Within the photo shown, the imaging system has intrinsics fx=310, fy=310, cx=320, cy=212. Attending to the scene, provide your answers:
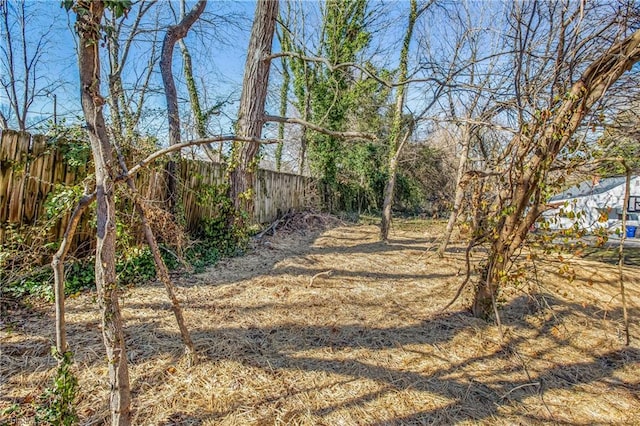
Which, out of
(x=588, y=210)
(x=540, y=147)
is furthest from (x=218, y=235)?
(x=588, y=210)

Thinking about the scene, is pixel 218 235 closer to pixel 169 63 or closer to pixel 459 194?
pixel 169 63

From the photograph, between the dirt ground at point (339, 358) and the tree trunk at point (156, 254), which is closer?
the tree trunk at point (156, 254)

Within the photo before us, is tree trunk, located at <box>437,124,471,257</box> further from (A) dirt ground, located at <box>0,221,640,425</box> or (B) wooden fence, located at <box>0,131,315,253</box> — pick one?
(B) wooden fence, located at <box>0,131,315,253</box>

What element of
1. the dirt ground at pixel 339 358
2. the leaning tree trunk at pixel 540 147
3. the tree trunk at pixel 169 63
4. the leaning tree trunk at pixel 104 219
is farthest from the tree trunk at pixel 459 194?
the tree trunk at pixel 169 63

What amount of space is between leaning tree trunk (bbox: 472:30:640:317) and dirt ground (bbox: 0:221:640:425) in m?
0.32

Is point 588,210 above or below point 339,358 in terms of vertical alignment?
above

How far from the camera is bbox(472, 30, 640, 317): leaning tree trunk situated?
7.04ft

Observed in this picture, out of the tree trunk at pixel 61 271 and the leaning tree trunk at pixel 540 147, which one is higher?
the leaning tree trunk at pixel 540 147

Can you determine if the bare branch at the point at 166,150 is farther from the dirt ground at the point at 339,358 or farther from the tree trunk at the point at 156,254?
the dirt ground at the point at 339,358

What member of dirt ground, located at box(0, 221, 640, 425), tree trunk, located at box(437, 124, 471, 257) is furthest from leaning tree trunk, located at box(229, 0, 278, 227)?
tree trunk, located at box(437, 124, 471, 257)

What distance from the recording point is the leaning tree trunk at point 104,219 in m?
1.20

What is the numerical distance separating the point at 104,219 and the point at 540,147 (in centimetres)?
284

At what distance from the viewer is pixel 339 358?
7.42ft

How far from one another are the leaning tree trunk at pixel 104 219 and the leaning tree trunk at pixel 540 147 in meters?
2.47
